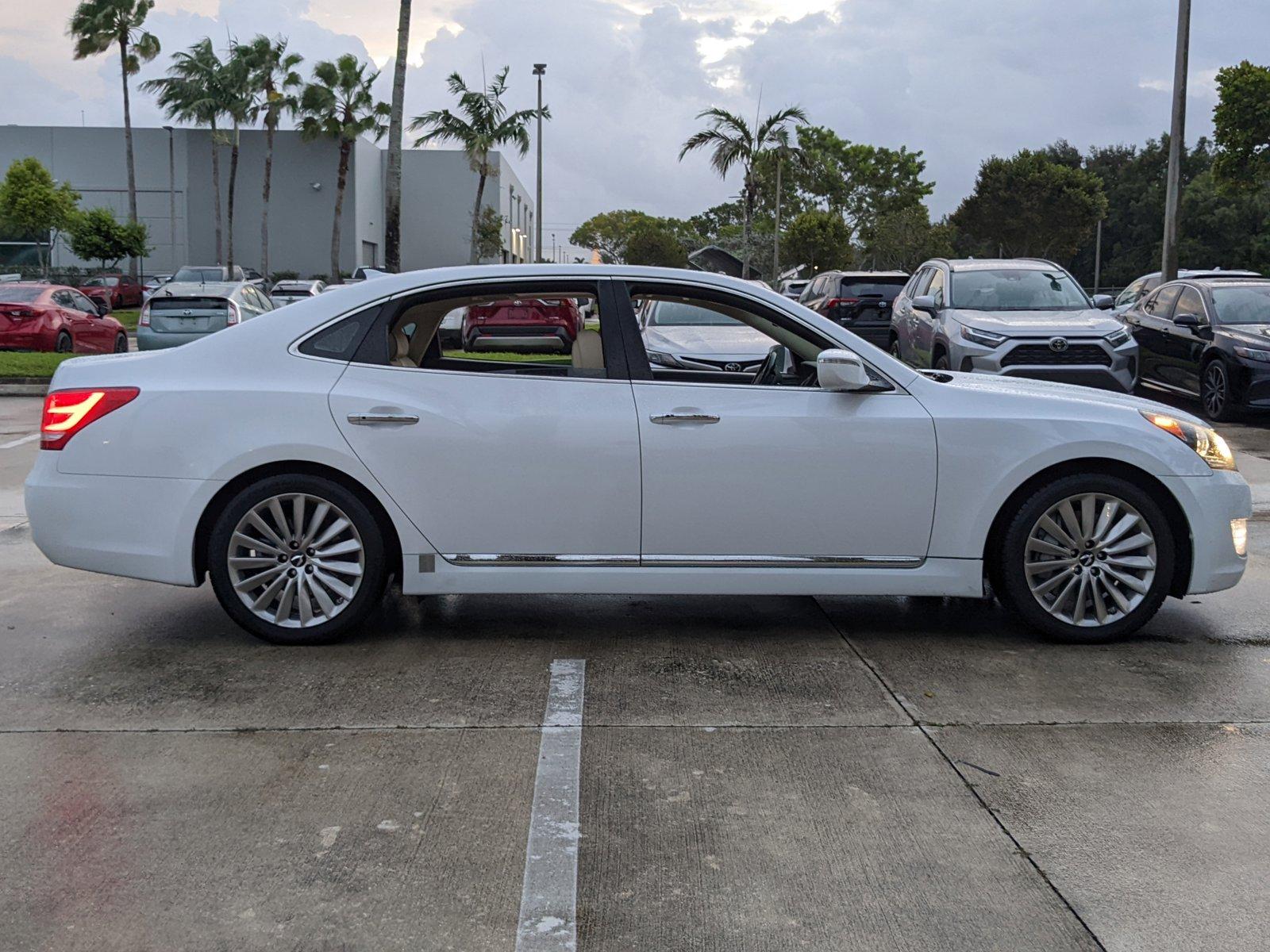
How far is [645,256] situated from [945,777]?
7671cm

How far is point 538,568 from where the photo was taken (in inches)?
218

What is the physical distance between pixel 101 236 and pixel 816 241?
32.3 metres

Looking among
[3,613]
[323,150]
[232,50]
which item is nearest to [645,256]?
[323,150]

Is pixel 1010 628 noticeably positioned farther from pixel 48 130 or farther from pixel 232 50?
pixel 48 130

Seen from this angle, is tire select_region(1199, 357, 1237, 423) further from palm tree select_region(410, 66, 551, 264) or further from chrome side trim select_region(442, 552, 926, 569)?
palm tree select_region(410, 66, 551, 264)

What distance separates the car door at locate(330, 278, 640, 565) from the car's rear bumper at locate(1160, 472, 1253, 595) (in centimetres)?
233

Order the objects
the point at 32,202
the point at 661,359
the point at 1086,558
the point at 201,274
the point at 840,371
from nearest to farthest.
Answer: the point at 840,371, the point at 1086,558, the point at 661,359, the point at 201,274, the point at 32,202

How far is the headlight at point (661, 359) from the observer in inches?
235

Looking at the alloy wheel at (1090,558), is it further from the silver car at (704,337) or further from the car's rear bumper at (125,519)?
the silver car at (704,337)

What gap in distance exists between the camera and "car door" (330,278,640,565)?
5449mm

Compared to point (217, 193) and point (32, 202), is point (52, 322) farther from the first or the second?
point (217, 193)

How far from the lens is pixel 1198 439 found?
18.9 ft

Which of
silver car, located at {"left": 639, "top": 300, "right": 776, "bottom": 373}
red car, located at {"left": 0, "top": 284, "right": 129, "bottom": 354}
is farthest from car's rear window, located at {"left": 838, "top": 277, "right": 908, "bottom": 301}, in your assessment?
red car, located at {"left": 0, "top": 284, "right": 129, "bottom": 354}

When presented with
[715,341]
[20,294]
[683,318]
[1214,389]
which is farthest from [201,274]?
[715,341]
